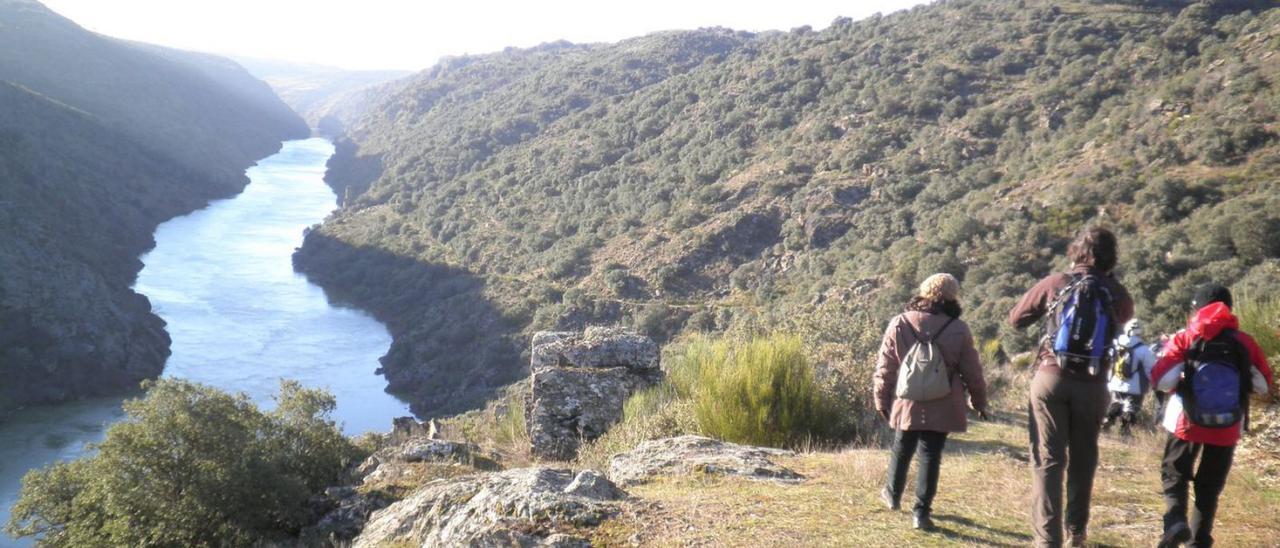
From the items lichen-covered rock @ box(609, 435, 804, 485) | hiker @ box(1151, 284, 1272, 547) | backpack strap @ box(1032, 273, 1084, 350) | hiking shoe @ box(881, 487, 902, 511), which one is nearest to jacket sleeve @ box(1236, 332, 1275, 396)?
hiker @ box(1151, 284, 1272, 547)

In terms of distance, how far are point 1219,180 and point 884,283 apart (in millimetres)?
8959

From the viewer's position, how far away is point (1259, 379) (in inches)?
144

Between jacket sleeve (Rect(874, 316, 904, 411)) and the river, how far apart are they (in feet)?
77.8

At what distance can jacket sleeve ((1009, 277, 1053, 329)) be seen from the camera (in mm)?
3727

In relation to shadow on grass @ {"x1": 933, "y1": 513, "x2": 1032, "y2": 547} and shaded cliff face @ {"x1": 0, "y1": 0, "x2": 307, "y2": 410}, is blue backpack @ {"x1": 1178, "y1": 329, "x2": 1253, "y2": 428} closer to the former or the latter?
shadow on grass @ {"x1": 933, "y1": 513, "x2": 1032, "y2": 547}

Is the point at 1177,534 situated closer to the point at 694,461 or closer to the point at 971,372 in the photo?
the point at 971,372

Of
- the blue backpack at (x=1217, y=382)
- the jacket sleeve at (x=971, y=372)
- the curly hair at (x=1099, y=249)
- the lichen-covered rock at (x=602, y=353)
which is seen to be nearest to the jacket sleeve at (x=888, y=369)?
the jacket sleeve at (x=971, y=372)

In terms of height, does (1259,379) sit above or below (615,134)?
below

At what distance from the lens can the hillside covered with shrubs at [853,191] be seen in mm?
21016

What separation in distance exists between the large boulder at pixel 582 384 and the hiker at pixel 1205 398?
5793mm

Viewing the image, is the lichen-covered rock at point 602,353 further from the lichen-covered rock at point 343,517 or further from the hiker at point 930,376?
the hiker at point 930,376

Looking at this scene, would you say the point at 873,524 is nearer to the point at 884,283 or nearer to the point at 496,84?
the point at 884,283

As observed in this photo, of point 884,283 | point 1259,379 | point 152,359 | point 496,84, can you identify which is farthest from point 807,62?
point 496,84

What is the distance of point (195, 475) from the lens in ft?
27.9
